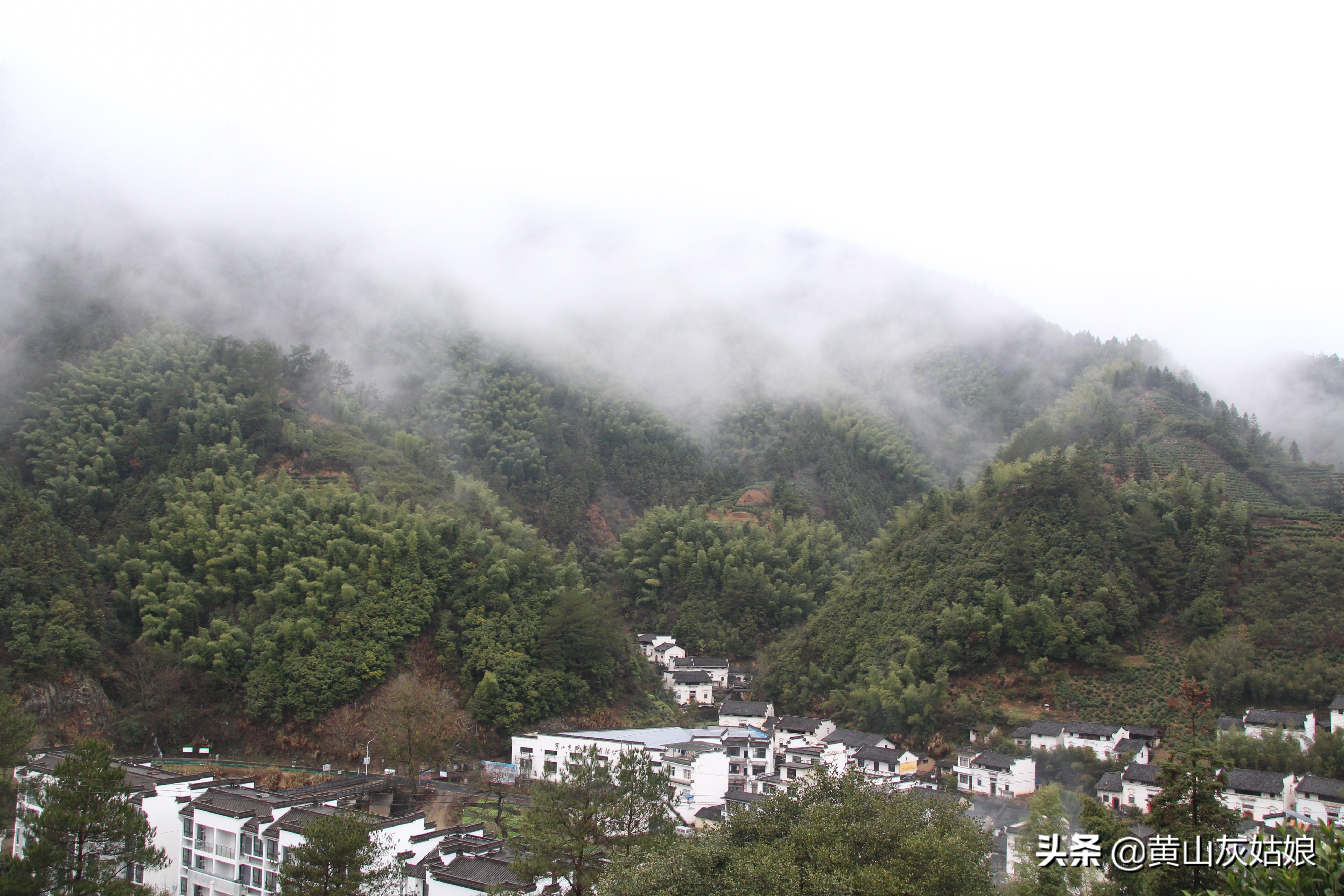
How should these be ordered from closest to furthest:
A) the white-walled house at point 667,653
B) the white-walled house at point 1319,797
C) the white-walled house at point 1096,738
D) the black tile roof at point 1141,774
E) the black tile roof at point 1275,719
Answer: the white-walled house at point 1319,797
the black tile roof at point 1141,774
the black tile roof at point 1275,719
the white-walled house at point 1096,738
the white-walled house at point 667,653

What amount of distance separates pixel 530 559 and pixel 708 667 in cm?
1100

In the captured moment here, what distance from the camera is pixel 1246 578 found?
37.0 meters

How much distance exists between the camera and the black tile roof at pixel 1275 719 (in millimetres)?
29234

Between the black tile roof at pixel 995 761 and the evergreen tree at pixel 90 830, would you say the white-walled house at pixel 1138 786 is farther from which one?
the evergreen tree at pixel 90 830

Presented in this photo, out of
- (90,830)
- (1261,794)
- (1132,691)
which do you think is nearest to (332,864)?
(90,830)

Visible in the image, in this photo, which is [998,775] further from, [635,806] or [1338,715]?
[635,806]

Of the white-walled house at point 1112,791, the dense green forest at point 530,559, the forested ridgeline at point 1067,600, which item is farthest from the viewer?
the dense green forest at point 530,559

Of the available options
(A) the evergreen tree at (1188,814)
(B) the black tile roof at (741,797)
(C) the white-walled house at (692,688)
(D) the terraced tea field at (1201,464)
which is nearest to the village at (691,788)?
(B) the black tile roof at (741,797)

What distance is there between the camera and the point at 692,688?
4491 centimetres

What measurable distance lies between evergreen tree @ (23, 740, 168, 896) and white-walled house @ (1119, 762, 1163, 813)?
25103 millimetres

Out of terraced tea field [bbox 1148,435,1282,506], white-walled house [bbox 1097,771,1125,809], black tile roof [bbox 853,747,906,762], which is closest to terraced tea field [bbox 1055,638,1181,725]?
white-walled house [bbox 1097,771,1125,809]

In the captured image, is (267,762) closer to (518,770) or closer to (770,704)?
(518,770)

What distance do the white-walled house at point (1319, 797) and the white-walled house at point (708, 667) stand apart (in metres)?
24.8

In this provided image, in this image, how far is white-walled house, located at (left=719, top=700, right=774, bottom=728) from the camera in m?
39.1
